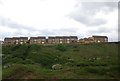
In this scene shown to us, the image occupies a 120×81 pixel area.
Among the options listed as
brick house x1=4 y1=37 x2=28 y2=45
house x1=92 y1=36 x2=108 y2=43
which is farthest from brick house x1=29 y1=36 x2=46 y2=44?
house x1=92 y1=36 x2=108 y2=43

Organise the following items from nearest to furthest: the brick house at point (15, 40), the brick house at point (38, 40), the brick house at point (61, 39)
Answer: the brick house at point (61, 39), the brick house at point (38, 40), the brick house at point (15, 40)

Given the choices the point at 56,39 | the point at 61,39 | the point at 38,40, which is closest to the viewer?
the point at 56,39

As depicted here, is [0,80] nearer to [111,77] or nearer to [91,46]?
[111,77]

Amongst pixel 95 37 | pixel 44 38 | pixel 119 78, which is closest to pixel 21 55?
pixel 119 78

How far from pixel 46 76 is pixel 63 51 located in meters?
37.3

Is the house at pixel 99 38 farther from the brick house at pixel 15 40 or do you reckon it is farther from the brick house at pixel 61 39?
the brick house at pixel 15 40

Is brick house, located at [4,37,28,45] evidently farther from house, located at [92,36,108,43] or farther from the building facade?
house, located at [92,36,108,43]

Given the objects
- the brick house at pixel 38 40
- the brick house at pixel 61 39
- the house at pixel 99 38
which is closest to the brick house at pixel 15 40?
the brick house at pixel 38 40

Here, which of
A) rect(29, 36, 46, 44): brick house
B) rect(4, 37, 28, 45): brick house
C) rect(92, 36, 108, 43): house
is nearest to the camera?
rect(29, 36, 46, 44): brick house

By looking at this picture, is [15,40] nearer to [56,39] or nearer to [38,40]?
[38,40]

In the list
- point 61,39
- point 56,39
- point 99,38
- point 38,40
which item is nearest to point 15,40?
point 38,40

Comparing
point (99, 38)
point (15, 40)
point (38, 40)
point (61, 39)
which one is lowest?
point (38, 40)

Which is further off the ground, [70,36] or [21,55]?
[70,36]

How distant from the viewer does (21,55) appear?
200ft
